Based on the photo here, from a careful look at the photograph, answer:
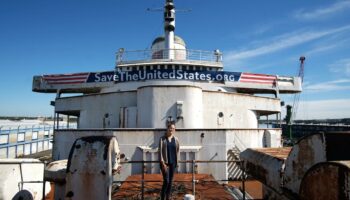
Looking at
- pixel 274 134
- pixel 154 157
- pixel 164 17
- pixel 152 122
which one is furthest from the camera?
pixel 164 17

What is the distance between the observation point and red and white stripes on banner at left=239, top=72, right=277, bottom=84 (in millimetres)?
16077

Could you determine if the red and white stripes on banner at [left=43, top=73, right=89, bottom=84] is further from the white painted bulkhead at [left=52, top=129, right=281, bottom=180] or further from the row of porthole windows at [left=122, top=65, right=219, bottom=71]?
the white painted bulkhead at [left=52, top=129, right=281, bottom=180]

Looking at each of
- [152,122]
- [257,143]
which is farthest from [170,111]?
[257,143]

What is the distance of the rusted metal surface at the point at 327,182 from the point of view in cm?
261

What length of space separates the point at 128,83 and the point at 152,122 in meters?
4.32

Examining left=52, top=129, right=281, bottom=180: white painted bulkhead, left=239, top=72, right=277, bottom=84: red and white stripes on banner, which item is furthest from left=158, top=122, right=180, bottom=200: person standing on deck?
left=239, top=72, right=277, bottom=84: red and white stripes on banner

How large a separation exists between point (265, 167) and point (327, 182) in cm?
197

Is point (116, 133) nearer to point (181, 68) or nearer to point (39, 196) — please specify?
point (39, 196)

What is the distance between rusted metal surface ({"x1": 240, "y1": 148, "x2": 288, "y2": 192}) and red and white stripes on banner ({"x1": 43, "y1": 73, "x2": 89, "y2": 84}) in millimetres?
12700

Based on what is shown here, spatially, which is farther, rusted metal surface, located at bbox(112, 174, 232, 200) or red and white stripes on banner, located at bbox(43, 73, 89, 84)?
red and white stripes on banner, located at bbox(43, 73, 89, 84)

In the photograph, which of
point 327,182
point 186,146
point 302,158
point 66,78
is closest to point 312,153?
point 302,158

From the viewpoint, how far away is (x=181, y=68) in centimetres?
1575

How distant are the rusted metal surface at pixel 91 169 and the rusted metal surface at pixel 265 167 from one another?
8.73 feet

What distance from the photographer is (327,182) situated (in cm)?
286
